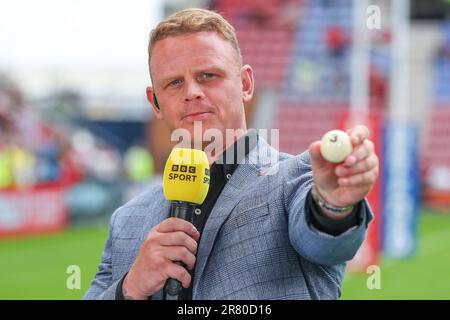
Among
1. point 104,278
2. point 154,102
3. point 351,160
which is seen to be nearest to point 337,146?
point 351,160

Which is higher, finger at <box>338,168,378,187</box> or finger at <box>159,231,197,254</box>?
finger at <box>338,168,378,187</box>

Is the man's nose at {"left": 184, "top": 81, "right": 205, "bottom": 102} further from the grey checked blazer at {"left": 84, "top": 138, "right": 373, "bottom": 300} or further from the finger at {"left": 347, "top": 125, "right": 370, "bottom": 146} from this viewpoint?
the finger at {"left": 347, "top": 125, "right": 370, "bottom": 146}

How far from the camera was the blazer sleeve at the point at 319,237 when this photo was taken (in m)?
1.79

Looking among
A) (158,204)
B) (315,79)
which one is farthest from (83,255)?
(315,79)

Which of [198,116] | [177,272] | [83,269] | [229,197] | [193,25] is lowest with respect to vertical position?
[177,272]

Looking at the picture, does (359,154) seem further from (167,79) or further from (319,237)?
(167,79)

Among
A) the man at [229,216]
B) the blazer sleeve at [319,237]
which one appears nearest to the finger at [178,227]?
the man at [229,216]

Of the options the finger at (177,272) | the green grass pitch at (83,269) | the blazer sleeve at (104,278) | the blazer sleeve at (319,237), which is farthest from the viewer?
the green grass pitch at (83,269)

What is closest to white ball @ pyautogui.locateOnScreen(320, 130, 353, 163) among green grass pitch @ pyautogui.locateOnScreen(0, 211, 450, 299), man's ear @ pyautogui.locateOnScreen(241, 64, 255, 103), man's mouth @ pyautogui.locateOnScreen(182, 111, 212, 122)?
man's mouth @ pyautogui.locateOnScreen(182, 111, 212, 122)

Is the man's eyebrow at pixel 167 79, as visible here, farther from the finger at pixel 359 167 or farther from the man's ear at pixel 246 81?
the finger at pixel 359 167

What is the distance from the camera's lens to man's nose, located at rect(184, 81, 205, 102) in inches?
81.7

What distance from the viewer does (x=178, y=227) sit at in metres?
1.90

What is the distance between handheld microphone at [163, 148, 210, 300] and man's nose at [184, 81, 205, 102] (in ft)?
0.45

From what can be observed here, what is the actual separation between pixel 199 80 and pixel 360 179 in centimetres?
62
